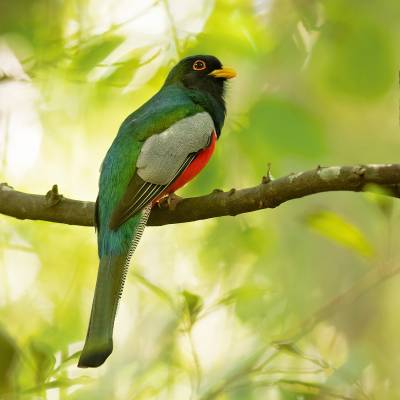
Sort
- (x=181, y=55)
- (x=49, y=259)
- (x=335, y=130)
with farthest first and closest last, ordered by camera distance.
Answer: (x=335, y=130) < (x=49, y=259) < (x=181, y=55)

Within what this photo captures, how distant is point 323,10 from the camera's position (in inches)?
160

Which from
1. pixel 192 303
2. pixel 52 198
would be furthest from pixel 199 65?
pixel 192 303

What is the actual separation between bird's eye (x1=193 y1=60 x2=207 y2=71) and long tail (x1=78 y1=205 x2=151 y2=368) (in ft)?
5.51

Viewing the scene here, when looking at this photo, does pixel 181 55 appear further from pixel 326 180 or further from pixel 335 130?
pixel 335 130

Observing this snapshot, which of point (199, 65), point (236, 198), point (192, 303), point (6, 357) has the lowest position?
point (6, 357)

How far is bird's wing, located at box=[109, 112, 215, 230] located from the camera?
3.86 meters

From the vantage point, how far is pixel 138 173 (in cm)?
406

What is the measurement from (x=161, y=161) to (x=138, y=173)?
16 cm

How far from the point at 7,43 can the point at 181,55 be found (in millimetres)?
904

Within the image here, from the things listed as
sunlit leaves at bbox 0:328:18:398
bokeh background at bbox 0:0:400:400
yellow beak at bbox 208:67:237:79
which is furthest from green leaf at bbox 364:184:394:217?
yellow beak at bbox 208:67:237:79

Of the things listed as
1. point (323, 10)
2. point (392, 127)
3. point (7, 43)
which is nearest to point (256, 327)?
point (323, 10)

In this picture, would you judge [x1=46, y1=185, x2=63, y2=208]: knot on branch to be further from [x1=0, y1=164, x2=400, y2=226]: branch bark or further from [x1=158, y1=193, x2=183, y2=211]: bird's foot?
[x1=158, y1=193, x2=183, y2=211]: bird's foot

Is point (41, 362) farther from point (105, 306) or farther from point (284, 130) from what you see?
point (284, 130)

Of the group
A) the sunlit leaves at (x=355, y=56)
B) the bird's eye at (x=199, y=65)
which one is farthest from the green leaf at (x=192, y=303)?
the bird's eye at (x=199, y=65)
